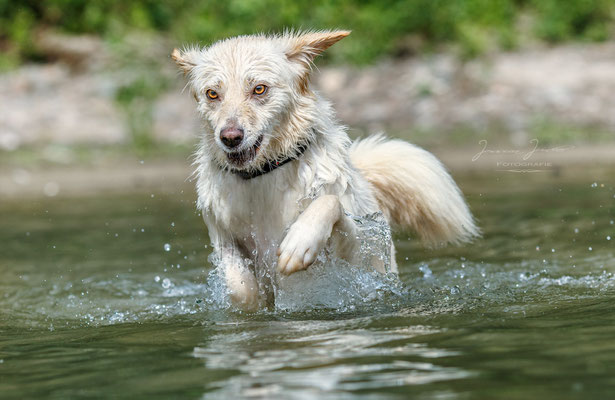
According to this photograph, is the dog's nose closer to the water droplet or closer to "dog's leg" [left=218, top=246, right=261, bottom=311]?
"dog's leg" [left=218, top=246, right=261, bottom=311]

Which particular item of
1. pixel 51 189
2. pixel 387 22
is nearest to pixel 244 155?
pixel 51 189

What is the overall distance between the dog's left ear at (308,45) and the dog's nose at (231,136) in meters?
0.62

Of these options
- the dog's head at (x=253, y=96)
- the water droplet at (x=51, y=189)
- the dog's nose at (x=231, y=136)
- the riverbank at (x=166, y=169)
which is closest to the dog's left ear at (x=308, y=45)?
the dog's head at (x=253, y=96)

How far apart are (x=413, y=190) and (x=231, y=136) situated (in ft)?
4.80

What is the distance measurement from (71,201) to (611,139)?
6176 mm

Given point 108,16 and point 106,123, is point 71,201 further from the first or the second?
Answer: point 108,16

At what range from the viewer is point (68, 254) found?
23.8ft

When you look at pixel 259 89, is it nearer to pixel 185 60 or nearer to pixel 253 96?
pixel 253 96

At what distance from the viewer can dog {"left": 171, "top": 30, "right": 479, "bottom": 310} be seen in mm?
4523

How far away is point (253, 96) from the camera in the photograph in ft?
15.0

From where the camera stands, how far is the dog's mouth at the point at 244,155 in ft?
14.8

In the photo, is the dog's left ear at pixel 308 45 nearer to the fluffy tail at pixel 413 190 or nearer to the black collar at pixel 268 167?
the black collar at pixel 268 167

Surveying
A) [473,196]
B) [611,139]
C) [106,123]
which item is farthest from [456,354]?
[106,123]

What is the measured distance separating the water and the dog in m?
0.31
